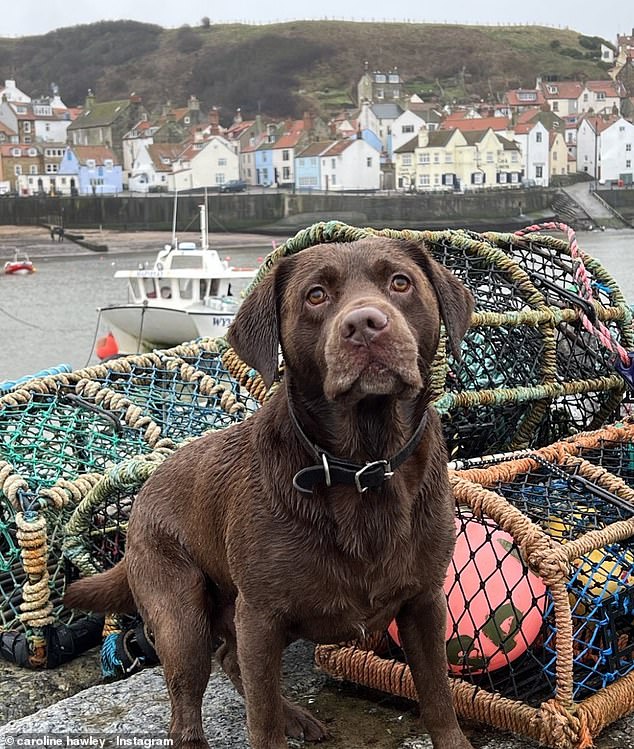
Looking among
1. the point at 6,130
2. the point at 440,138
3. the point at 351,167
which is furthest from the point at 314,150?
the point at 6,130

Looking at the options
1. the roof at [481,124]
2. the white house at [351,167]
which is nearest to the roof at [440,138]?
the roof at [481,124]

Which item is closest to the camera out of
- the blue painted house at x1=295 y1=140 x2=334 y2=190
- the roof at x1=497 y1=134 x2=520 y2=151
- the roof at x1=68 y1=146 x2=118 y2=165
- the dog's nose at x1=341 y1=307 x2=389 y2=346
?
the dog's nose at x1=341 y1=307 x2=389 y2=346

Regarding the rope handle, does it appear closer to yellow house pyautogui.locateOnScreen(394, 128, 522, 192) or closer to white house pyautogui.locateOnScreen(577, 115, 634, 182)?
yellow house pyautogui.locateOnScreen(394, 128, 522, 192)

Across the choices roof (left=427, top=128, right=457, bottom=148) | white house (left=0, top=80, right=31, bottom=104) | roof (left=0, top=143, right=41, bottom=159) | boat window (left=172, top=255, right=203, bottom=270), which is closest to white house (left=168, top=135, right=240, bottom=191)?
roof (left=0, top=143, right=41, bottom=159)

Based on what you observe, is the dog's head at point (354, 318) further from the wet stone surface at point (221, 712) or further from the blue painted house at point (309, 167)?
the blue painted house at point (309, 167)

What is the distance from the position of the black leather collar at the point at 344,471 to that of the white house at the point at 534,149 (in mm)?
91833

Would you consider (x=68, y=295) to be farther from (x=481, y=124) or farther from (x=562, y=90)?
(x=562, y=90)

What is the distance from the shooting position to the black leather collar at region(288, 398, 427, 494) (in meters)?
2.45

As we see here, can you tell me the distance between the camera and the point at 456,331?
8.58 ft

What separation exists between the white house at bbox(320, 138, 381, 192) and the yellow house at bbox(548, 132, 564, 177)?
17.5 metres

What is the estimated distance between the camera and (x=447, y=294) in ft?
8.57

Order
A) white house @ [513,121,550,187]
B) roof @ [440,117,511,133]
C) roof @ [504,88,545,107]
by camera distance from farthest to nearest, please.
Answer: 1. roof @ [504,88,545,107]
2. roof @ [440,117,511,133]
3. white house @ [513,121,550,187]

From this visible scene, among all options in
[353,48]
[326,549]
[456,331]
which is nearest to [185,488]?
[326,549]

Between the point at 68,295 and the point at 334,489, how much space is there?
130ft
